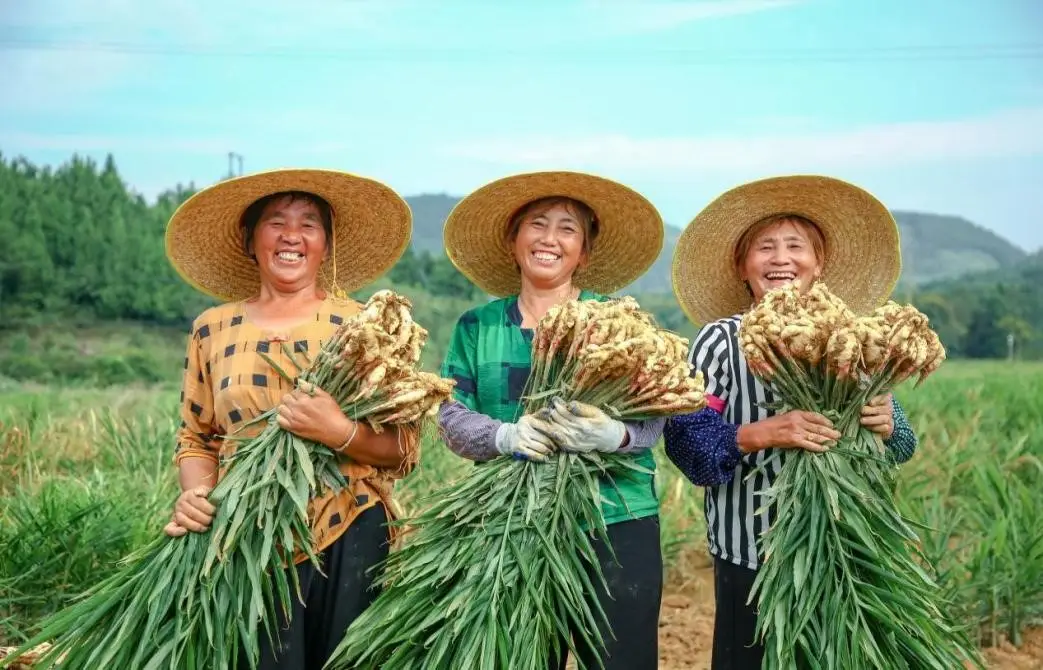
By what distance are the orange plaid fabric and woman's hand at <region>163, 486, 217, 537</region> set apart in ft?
0.49

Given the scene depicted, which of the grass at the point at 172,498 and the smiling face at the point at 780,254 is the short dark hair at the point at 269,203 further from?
the smiling face at the point at 780,254

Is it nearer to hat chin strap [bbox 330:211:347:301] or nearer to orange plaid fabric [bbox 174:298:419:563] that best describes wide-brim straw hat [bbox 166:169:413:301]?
hat chin strap [bbox 330:211:347:301]

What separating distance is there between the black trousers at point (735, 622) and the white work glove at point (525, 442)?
67cm

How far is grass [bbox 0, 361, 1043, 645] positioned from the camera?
3611mm

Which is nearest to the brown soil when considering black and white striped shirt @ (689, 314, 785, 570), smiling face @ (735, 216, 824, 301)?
black and white striped shirt @ (689, 314, 785, 570)

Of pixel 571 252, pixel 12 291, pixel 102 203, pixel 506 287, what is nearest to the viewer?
pixel 571 252

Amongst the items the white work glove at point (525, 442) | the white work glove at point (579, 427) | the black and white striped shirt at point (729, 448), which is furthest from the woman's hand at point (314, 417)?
the black and white striped shirt at point (729, 448)

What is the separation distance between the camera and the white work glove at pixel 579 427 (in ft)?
7.43

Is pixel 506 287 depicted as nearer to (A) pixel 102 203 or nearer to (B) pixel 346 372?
(B) pixel 346 372

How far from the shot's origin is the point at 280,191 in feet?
8.48

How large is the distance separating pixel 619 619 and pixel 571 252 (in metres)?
0.97

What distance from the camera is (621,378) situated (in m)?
2.29

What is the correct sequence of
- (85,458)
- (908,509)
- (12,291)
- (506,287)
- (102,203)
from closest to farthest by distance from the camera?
(506,287), (908,509), (85,458), (12,291), (102,203)

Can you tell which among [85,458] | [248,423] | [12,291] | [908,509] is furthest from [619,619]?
[12,291]
